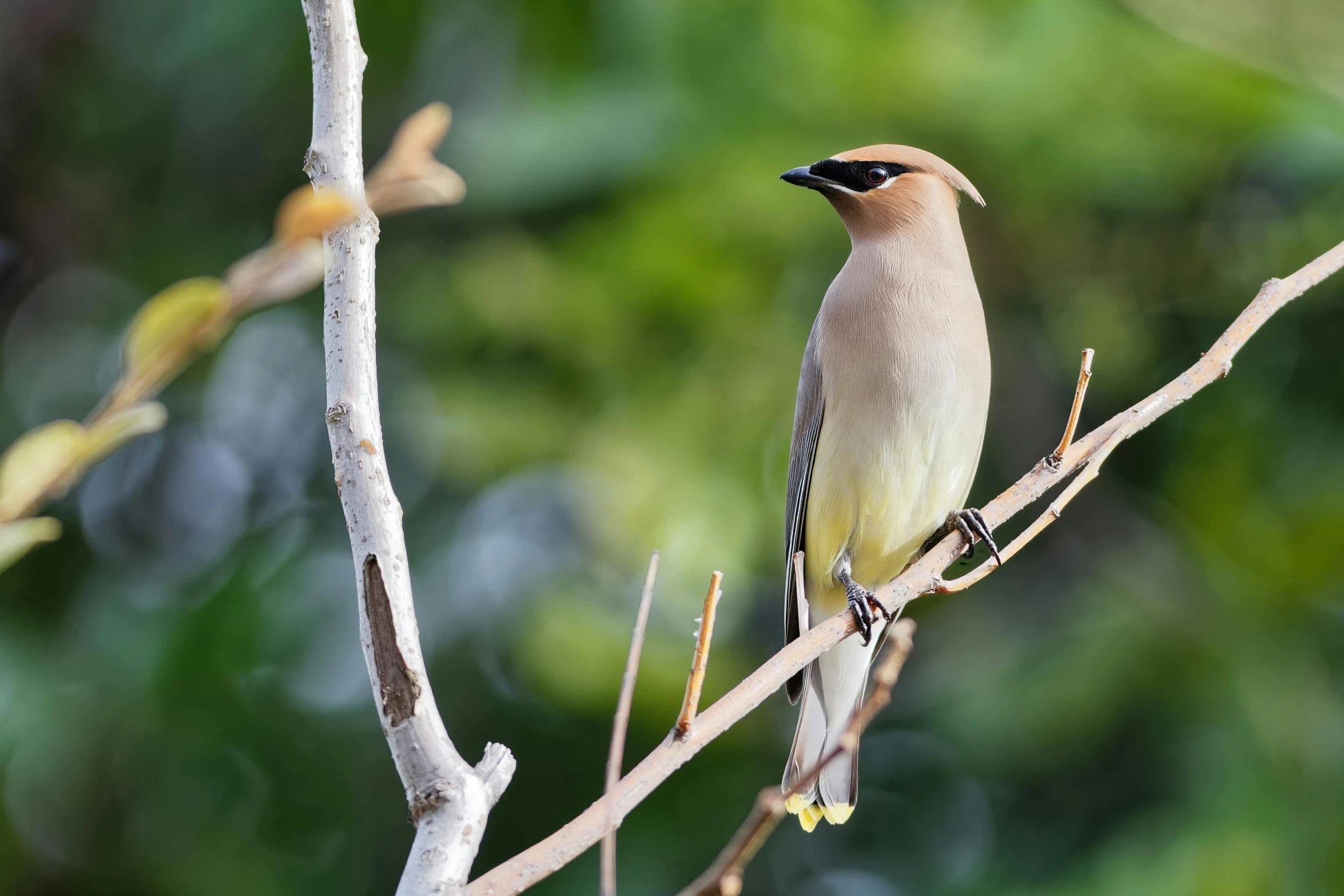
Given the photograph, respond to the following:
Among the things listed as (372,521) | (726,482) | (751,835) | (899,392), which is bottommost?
(751,835)

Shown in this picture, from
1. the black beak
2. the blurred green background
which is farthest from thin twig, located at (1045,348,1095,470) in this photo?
the blurred green background

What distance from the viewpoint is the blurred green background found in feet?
12.8

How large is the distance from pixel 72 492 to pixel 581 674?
2.48 metres

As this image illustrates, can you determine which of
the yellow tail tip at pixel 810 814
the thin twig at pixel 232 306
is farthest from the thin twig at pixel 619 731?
the yellow tail tip at pixel 810 814

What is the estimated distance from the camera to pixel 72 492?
515cm

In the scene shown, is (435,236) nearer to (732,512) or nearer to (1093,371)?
(732,512)

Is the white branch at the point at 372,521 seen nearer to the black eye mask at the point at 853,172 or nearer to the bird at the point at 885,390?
the bird at the point at 885,390

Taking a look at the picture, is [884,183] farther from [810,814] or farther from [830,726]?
[830,726]

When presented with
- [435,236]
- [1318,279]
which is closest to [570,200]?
[435,236]

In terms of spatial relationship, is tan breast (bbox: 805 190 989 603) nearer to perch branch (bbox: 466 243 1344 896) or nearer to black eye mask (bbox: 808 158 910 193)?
black eye mask (bbox: 808 158 910 193)

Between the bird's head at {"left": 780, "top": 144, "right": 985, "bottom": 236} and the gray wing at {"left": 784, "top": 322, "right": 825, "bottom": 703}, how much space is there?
0.34m

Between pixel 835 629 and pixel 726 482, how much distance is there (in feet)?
8.27

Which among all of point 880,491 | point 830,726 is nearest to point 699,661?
point 880,491

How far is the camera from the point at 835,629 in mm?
1413
